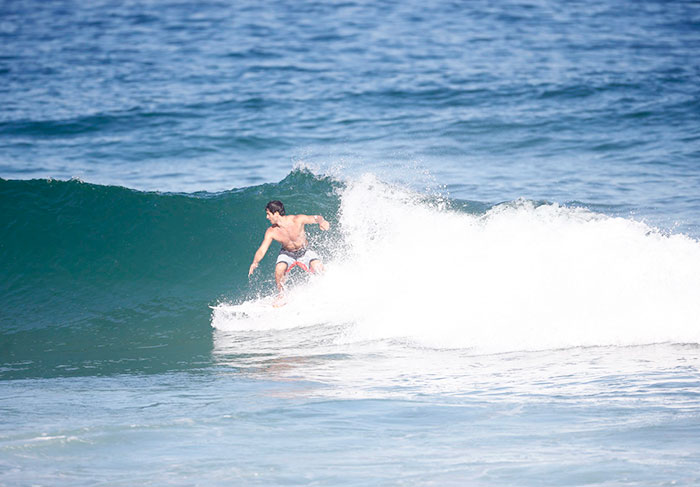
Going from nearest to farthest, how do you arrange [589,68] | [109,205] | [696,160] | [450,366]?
[450,366]
[109,205]
[696,160]
[589,68]

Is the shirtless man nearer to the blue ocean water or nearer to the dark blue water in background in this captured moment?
the blue ocean water

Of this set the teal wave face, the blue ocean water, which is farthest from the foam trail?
the teal wave face

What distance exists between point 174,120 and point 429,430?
669 inches

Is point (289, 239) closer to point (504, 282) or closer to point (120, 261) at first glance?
point (504, 282)

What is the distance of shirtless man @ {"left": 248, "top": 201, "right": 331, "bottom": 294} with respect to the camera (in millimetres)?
9953

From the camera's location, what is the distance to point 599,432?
17.2ft

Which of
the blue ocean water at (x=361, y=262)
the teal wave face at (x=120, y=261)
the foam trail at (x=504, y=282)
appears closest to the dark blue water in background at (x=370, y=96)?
the blue ocean water at (x=361, y=262)

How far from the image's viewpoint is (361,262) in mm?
10922

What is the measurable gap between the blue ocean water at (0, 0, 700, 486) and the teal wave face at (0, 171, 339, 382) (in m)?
0.05

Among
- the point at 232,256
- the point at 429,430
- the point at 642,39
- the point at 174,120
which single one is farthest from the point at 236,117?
the point at 429,430

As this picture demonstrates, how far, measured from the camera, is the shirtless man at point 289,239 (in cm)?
995

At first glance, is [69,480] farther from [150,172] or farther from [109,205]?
[150,172]

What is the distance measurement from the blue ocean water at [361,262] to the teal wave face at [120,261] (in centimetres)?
5

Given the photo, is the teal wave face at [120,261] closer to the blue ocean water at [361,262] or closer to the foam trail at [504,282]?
the blue ocean water at [361,262]
